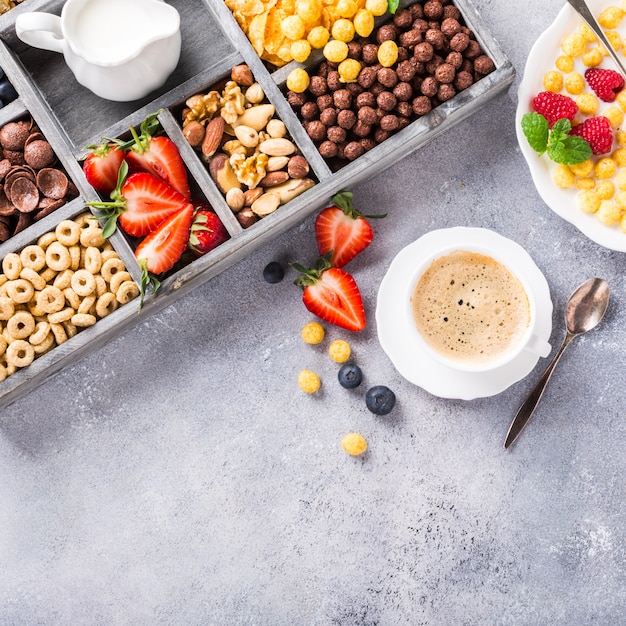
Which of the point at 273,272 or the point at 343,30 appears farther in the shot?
the point at 273,272

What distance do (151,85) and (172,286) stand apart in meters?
0.39

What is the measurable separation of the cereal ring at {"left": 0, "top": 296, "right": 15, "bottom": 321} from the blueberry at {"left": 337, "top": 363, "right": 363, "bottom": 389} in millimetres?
685

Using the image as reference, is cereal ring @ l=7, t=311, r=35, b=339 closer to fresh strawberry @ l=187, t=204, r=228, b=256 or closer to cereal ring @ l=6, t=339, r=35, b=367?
cereal ring @ l=6, t=339, r=35, b=367

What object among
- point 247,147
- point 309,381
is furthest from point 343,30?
point 309,381

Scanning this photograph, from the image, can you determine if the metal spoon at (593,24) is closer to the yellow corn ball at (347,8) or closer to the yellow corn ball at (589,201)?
the yellow corn ball at (589,201)

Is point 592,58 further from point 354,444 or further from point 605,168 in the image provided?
point 354,444

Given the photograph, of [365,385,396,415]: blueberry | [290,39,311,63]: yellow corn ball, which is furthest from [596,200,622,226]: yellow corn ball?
[290,39,311,63]: yellow corn ball

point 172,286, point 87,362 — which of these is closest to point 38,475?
point 87,362

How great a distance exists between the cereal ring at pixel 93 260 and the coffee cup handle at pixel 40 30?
1.20ft

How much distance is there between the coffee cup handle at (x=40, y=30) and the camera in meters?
1.13

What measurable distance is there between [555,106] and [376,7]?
0.41 metres

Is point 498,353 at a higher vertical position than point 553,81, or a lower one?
lower

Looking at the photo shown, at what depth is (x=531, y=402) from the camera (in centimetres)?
145

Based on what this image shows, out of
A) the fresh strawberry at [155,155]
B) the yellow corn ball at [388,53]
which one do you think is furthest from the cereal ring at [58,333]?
the yellow corn ball at [388,53]
